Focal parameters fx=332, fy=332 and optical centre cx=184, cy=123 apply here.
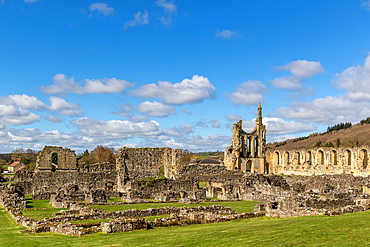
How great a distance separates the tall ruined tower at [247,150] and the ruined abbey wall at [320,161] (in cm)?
281

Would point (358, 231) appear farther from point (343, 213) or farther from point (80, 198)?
point (80, 198)

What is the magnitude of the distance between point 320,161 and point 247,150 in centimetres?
1402

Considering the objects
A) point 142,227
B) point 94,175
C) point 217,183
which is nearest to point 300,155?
point 217,183

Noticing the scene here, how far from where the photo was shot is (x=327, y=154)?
60.2m

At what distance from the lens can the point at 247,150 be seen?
224ft

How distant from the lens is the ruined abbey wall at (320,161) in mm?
53625

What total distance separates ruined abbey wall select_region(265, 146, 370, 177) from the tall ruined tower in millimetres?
2811

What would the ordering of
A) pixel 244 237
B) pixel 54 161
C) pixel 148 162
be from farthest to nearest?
1. pixel 148 162
2. pixel 54 161
3. pixel 244 237

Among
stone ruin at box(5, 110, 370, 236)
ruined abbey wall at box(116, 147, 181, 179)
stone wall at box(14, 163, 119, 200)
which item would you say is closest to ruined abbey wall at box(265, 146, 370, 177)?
stone ruin at box(5, 110, 370, 236)

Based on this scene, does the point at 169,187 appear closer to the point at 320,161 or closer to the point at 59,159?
the point at 59,159

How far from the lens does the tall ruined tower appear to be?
6297 centimetres

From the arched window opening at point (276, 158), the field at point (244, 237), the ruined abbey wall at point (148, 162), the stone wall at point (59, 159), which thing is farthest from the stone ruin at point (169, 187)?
the arched window opening at point (276, 158)

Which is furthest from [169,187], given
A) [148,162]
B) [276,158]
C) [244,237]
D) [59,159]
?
[276,158]

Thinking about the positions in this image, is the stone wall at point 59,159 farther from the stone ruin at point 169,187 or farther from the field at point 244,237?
the field at point 244,237
